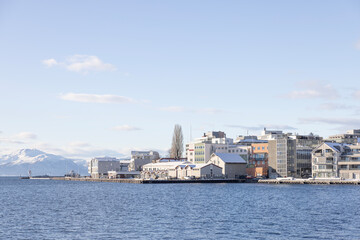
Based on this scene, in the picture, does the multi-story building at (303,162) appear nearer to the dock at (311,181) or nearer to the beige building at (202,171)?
the dock at (311,181)

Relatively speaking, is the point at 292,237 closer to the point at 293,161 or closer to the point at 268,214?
the point at 268,214

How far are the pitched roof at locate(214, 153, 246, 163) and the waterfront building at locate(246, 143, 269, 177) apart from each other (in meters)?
5.72

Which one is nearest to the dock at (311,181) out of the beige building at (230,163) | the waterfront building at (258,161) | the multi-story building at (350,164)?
the multi-story building at (350,164)

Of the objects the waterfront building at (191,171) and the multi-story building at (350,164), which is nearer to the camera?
the multi-story building at (350,164)

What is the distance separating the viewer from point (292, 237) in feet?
161

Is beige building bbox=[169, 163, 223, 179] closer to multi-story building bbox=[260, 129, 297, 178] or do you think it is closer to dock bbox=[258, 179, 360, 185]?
dock bbox=[258, 179, 360, 185]

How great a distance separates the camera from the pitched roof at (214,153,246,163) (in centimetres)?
18435

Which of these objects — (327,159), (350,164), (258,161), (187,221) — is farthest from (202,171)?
(187,221)

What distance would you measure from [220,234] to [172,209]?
24441 mm

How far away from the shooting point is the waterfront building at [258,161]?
187000mm

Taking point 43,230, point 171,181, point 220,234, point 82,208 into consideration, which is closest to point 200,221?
point 220,234

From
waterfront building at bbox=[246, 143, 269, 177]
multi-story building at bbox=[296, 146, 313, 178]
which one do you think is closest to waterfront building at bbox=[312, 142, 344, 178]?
multi-story building at bbox=[296, 146, 313, 178]

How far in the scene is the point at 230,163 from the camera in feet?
604

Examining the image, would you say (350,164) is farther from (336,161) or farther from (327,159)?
(327,159)
